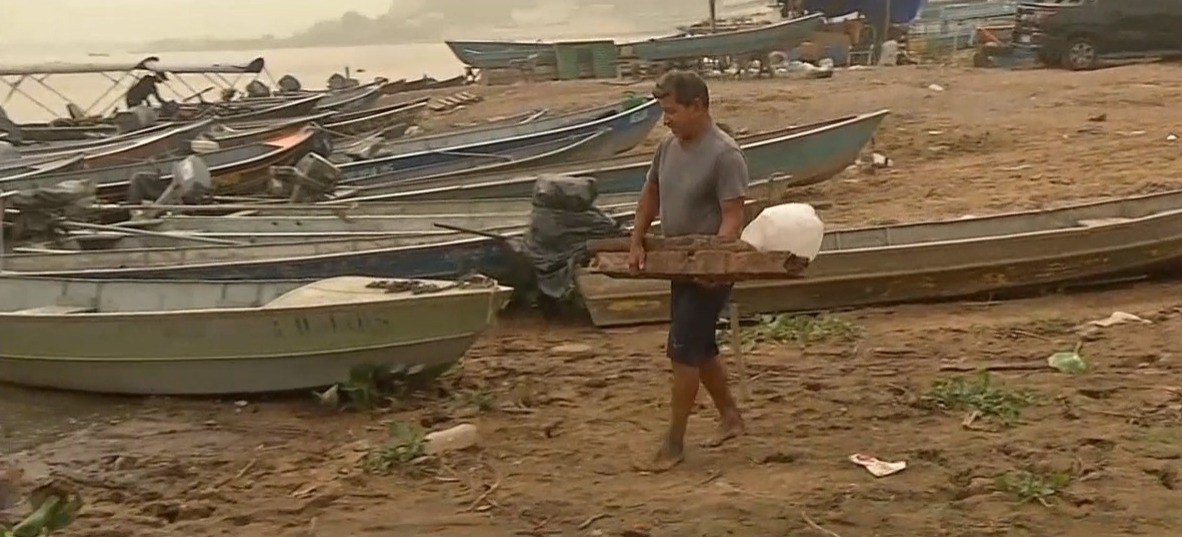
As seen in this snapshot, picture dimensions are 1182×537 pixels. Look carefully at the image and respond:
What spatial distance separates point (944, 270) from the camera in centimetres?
765

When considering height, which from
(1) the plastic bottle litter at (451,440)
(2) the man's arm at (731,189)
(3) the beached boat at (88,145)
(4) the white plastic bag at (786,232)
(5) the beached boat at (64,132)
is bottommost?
(1) the plastic bottle litter at (451,440)

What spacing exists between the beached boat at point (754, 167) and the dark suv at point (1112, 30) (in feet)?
32.7

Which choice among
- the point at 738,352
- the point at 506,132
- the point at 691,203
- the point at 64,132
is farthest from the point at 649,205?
the point at 64,132

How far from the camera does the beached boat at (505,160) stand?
39.6ft

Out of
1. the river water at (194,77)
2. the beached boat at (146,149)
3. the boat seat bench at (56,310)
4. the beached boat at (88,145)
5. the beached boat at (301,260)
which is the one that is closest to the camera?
the boat seat bench at (56,310)

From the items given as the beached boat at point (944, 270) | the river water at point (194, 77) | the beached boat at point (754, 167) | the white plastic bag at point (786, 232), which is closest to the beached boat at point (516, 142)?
the beached boat at point (754, 167)

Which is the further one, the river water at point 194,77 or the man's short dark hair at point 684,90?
the river water at point 194,77

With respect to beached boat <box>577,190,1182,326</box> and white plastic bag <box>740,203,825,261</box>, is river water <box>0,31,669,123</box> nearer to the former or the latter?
beached boat <box>577,190,1182,326</box>

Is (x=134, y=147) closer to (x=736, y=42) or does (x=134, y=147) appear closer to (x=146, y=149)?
(x=146, y=149)

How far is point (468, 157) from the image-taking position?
1309 cm

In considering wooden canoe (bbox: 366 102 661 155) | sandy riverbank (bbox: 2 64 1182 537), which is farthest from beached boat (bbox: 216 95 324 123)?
sandy riverbank (bbox: 2 64 1182 537)

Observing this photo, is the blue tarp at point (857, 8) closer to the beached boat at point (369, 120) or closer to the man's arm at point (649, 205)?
the beached boat at point (369, 120)

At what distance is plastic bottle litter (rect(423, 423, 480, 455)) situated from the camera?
563 centimetres

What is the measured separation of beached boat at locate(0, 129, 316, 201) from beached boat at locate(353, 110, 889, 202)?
5.15 feet
